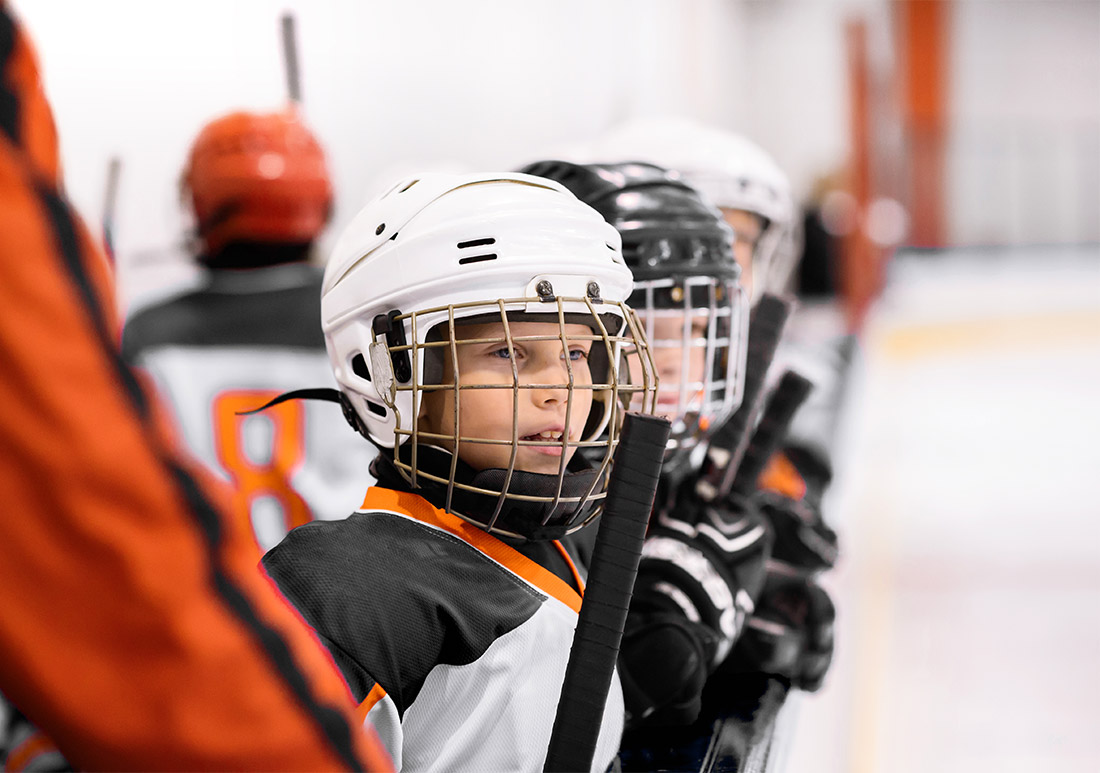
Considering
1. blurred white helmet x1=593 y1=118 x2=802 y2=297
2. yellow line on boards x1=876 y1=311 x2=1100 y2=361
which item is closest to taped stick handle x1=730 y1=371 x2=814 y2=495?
blurred white helmet x1=593 y1=118 x2=802 y2=297

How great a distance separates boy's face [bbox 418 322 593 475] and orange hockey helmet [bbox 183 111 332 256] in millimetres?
785

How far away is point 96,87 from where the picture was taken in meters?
1.44

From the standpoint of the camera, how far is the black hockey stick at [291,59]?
1760 mm

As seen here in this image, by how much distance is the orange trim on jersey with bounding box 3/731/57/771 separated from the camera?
32.9 inches

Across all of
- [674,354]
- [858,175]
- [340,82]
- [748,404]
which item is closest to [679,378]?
[674,354]

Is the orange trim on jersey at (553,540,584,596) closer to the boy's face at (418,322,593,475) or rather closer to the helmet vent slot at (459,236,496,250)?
the boy's face at (418,322,593,475)

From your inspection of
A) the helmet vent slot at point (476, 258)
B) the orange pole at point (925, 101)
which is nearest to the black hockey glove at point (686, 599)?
the helmet vent slot at point (476, 258)

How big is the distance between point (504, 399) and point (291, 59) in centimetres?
108

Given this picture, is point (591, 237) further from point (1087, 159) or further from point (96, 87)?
point (1087, 159)

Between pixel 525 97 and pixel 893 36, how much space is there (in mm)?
13718

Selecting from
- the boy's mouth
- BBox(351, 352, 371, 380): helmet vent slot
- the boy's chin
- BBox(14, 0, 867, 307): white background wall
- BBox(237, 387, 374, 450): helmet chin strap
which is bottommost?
the boy's chin

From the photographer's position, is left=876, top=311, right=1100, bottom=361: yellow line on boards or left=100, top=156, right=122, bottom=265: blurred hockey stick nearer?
left=100, top=156, right=122, bottom=265: blurred hockey stick

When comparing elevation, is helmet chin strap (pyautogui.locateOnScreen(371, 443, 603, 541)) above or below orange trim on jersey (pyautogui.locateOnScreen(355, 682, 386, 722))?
above

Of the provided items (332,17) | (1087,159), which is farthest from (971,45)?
(332,17)
